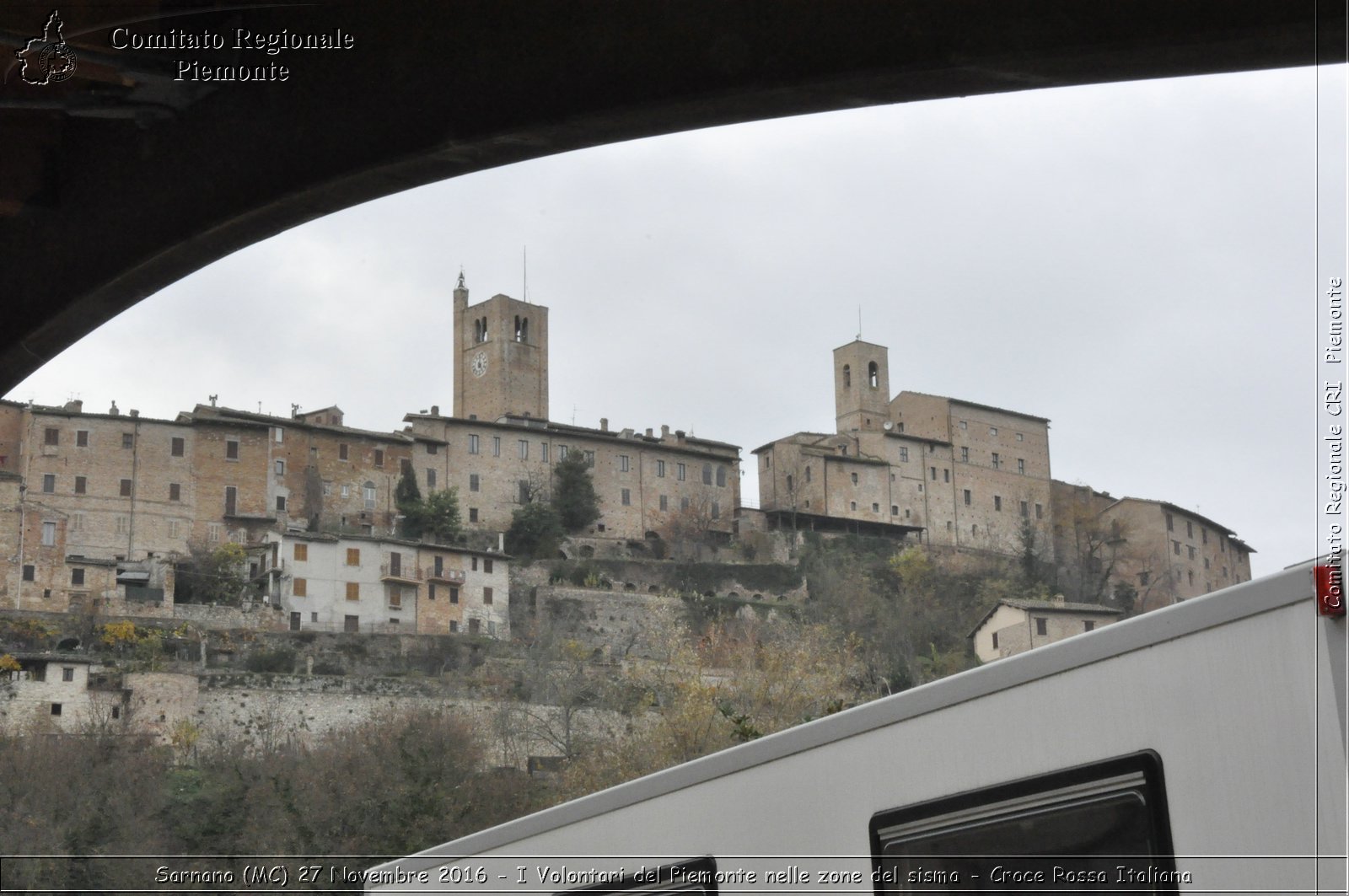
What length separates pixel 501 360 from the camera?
62.6 metres

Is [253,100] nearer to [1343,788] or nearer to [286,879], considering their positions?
[1343,788]

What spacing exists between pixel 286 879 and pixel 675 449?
100 ft

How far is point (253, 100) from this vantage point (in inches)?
98.2

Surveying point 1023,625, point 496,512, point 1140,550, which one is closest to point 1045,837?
point 1023,625

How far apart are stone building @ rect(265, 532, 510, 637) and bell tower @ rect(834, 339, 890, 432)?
23183 mm

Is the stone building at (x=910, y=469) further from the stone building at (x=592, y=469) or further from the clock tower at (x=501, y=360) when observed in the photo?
the clock tower at (x=501, y=360)

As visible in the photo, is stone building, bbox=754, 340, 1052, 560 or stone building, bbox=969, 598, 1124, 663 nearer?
stone building, bbox=969, 598, 1124, 663

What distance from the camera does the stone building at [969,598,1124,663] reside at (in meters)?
42.3

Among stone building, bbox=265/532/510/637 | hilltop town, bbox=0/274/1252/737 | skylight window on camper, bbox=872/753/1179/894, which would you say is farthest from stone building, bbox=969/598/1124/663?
skylight window on camper, bbox=872/753/1179/894

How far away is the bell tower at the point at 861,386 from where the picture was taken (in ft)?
211

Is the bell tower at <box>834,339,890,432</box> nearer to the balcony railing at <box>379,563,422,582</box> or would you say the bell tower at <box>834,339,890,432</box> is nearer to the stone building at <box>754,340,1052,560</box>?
the stone building at <box>754,340,1052,560</box>

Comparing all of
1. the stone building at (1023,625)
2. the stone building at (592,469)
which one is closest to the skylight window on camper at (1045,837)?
the stone building at (1023,625)

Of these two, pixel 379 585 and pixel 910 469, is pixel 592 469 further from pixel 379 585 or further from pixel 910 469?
pixel 910 469

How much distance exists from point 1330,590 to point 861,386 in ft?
210
